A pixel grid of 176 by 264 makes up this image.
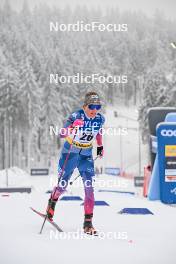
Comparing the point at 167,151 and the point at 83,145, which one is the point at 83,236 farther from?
the point at 167,151

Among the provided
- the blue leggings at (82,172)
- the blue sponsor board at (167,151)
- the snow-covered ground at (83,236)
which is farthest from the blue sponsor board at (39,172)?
the blue leggings at (82,172)

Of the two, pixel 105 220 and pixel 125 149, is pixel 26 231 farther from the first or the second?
pixel 125 149

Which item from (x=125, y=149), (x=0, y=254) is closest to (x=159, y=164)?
(x=0, y=254)

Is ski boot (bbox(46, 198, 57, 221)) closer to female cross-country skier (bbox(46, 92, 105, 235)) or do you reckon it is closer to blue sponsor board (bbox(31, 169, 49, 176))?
female cross-country skier (bbox(46, 92, 105, 235))

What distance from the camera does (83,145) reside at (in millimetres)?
5770

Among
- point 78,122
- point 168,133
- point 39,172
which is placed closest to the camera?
point 78,122

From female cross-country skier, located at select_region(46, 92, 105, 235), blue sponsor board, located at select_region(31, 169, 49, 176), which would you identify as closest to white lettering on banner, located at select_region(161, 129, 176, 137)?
female cross-country skier, located at select_region(46, 92, 105, 235)

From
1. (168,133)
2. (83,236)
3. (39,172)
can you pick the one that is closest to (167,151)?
(168,133)

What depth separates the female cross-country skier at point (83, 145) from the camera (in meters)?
5.64

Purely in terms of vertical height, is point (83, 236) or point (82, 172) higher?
point (82, 172)

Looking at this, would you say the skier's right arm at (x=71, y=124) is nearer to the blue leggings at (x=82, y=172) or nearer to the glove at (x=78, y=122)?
the glove at (x=78, y=122)

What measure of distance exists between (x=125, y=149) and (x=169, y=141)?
250ft

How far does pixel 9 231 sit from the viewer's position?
17.7ft

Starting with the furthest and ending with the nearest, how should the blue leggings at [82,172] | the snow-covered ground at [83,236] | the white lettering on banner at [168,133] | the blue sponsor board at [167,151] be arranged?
the white lettering on banner at [168,133], the blue sponsor board at [167,151], the blue leggings at [82,172], the snow-covered ground at [83,236]
